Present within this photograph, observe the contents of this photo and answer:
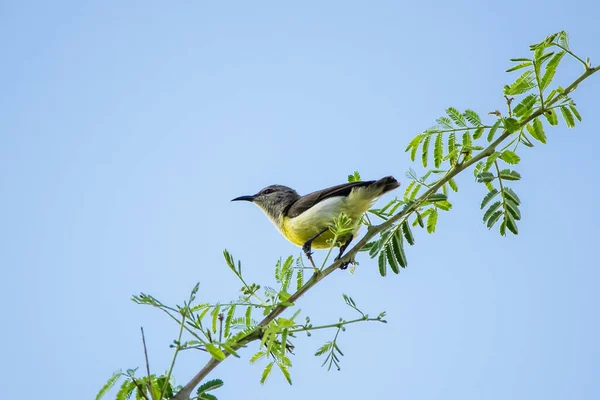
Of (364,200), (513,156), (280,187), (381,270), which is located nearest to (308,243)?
(364,200)

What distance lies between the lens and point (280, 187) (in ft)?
30.6

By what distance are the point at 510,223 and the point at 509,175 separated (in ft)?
0.88

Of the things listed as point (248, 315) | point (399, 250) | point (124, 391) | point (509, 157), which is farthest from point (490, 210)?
point (124, 391)

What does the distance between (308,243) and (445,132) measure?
3.19m

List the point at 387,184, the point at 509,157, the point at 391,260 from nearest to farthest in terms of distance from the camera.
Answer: the point at 509,157 < the point at 391,260 < the point at 387,184

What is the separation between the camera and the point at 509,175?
3914mm

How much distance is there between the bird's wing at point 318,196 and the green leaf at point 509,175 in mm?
2166

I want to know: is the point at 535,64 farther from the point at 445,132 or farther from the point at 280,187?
the point at 280,187

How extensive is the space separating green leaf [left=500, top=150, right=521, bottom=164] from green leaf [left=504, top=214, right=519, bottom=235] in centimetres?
32

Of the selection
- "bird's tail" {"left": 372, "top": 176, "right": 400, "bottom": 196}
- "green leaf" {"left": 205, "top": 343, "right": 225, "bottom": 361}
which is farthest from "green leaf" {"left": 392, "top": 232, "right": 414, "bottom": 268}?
"bird's tail" {"left": 372, "top": 176, "right": 400, "bottom": 196}

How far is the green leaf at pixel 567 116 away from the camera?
378 centimetres

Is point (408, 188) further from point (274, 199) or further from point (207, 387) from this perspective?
point (274, 199)

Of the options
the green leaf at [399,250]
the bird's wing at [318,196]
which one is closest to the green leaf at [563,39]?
the green leaf at [399,250]

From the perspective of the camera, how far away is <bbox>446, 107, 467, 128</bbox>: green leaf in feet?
13.1
